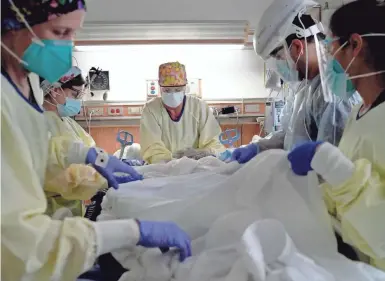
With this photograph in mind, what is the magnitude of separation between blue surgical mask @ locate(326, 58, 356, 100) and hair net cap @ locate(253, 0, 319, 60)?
48 cm

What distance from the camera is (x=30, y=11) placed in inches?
37.4

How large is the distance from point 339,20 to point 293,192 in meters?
0.61

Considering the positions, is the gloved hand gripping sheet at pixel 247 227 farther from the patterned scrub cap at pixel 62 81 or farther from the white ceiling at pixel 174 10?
the white ceiling at pixel 174 10

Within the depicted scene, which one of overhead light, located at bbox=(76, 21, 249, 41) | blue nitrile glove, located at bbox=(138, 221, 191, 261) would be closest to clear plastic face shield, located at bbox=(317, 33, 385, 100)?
blue nitrile glove, located at bbox=(138, 221, 191, 261)

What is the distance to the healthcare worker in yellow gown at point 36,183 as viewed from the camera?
80cm

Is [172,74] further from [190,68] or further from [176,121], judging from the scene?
[190,68]

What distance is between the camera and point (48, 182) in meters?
1.49

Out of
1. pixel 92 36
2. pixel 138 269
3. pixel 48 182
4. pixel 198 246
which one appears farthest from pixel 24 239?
pixel 92 36

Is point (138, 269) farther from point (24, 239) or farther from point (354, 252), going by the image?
point (354, 252)

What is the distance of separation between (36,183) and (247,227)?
508mm

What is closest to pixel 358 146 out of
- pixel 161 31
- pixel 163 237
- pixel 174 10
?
pixel 163 237

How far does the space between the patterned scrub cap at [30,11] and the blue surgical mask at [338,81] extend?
907mm

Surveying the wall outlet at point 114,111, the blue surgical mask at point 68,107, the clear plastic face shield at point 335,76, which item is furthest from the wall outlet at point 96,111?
the clear plastic face shield at point 335,76

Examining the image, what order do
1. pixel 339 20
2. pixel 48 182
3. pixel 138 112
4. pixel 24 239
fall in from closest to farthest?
pixel 24 239 < pixel 339 20 < pixel 48 182 < pixel 138 112
